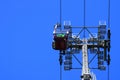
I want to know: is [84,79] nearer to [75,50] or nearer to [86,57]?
[86,57]

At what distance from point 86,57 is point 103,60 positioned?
212 centimetres

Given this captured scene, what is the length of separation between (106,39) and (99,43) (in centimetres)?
103

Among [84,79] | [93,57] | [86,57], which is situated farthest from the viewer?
[93,57]

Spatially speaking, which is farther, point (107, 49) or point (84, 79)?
point (107, 49)

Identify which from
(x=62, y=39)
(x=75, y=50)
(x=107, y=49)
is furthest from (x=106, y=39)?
(x=62, y=39)

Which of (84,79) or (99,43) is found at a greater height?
(99,43)

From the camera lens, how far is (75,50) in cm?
2277

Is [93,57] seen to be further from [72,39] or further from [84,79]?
[84,79]

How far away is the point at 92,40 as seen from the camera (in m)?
22.7

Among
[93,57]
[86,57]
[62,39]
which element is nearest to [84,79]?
[62,39]

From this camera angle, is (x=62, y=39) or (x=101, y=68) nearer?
(x=62, y=39)

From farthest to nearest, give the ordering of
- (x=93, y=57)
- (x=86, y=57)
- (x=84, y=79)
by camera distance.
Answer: (x=93, y=57) < (x=86, y=57) < (x=84, y=79)

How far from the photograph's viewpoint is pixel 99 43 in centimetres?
2252

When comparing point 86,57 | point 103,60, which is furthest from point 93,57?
point 86,57
